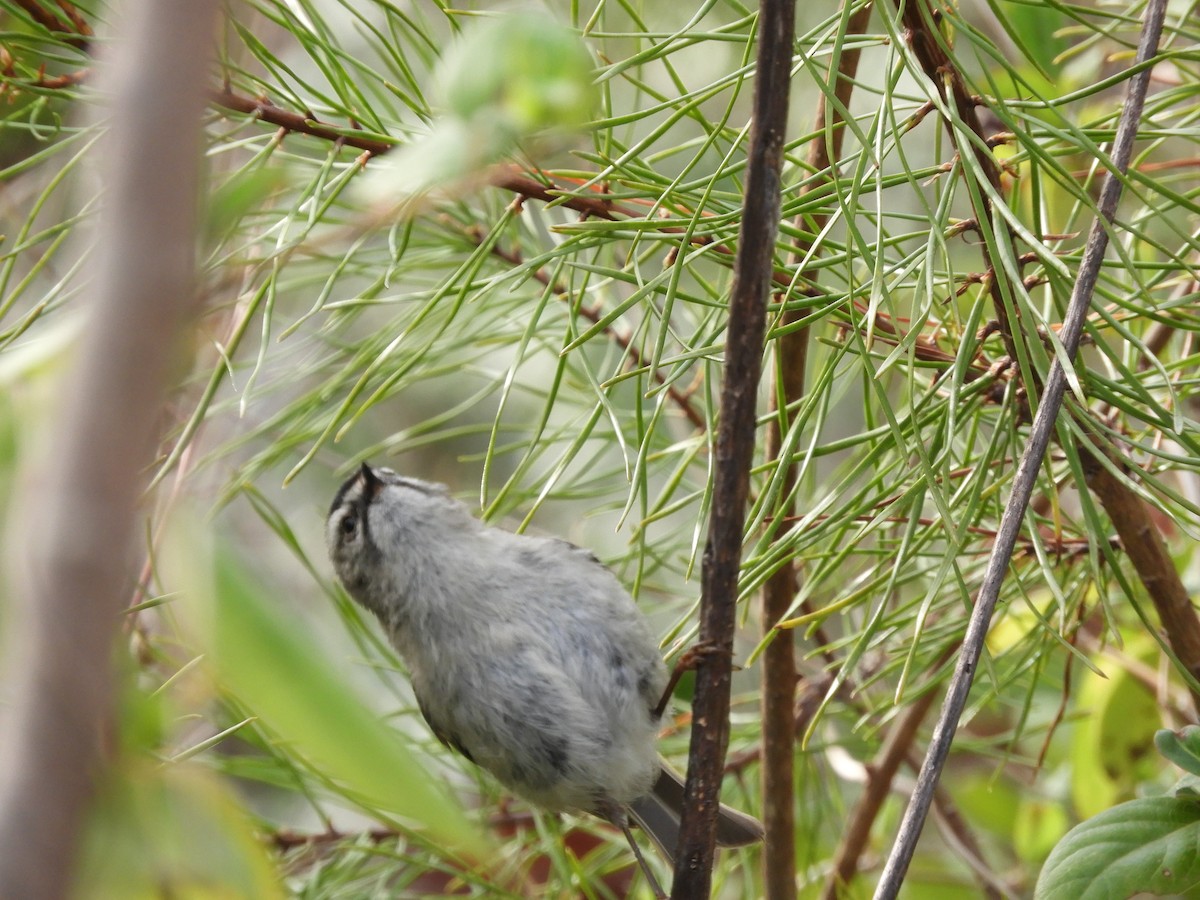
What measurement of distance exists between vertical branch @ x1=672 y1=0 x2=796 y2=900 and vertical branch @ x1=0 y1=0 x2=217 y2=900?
0.97 ft

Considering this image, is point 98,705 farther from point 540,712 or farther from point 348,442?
point 348,442

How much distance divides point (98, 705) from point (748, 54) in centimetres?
64

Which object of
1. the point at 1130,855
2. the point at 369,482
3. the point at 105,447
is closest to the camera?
the point at 105,447

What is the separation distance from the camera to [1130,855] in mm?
620

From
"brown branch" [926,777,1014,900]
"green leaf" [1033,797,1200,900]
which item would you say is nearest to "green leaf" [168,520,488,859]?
"green leaf" [1033,797,1200,900]

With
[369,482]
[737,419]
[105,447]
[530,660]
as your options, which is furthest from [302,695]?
[369,482]

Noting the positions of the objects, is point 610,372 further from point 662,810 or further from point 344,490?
point 662,810

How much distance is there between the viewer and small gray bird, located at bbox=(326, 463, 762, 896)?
3.44ft

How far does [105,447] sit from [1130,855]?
23.8 inches

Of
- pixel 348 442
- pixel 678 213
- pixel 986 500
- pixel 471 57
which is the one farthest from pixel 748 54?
pixel 348 442

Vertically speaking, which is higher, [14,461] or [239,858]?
[14,461]

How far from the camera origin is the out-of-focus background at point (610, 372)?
298mm

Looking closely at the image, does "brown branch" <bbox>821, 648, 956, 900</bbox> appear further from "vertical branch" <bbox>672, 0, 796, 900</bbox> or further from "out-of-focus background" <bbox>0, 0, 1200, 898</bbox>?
"vertical branch" <bbox>672, 0, 796, 900</bbox>

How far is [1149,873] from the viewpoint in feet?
2.01
